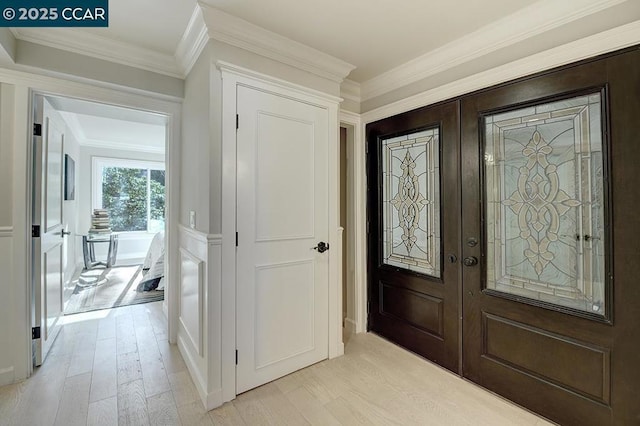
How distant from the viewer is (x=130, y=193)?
20.4ft

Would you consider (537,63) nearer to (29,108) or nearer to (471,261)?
(471,261)

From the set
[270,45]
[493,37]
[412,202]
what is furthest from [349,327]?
[493,37]

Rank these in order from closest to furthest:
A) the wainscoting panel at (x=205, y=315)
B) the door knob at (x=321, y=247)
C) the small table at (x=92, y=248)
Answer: the wainscoting panel at (x=205, y=315) → the door knob at (x=321, y=247) → the small table at (x=92, y=248)

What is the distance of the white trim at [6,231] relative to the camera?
202 centimetres

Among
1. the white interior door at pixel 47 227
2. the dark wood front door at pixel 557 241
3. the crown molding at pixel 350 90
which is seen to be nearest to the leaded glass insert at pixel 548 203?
the dark wood front door at pixel 557 241

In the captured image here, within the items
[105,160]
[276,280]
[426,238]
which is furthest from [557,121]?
[105,160]

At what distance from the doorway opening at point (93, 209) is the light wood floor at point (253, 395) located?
0.46 m

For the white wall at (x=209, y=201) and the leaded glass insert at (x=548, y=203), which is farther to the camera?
the white wall at (x=209, y=201)

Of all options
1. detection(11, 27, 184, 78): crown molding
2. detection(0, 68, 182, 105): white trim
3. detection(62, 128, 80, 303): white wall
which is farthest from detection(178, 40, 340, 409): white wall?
detection(62, 128, 80, 303): white wall

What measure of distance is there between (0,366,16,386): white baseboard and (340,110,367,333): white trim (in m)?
2.68

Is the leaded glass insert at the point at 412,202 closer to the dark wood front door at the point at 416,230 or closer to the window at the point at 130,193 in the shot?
the dark wood front door at the point at 416,230

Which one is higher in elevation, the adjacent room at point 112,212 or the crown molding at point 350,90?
the crown molding at point 350,90

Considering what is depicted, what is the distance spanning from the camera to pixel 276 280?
2172mm

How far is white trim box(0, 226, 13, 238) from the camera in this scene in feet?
6.62
